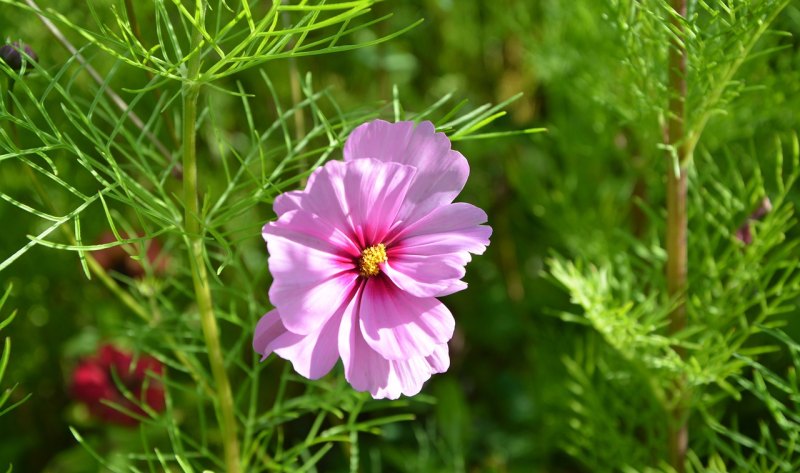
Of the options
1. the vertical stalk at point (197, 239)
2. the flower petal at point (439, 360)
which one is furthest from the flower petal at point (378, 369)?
the vertical stalk at point (197, 239)

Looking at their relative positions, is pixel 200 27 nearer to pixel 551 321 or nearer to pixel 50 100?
pixel 50 100

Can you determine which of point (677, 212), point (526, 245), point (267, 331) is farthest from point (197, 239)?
point (526, 245)

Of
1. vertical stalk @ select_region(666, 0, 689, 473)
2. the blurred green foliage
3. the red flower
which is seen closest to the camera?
→ vertical stalk @ select_region(666, 0, 689, 473)

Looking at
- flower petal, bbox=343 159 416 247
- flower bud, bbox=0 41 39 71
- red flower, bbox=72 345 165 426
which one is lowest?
red flower, bbox=72 345 165 426

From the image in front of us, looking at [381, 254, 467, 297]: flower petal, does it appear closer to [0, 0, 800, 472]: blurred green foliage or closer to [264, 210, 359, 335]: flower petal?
[264, 210, 359, 335]: flower petal

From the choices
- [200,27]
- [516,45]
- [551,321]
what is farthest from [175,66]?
[516,45]

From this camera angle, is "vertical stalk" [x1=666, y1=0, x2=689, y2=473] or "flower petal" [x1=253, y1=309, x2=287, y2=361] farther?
"vertical stalk" [x1=666, y1=0, x2=689, y2=473]

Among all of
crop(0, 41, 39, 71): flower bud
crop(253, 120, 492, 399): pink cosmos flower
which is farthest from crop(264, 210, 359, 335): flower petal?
crop(0, 41, 39, 71): flower bud
